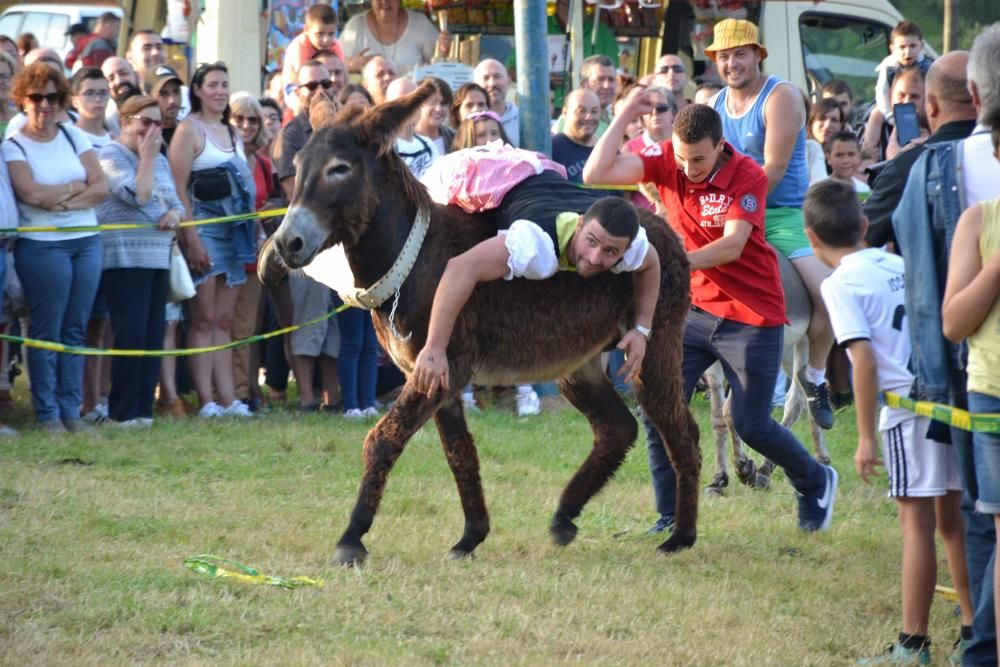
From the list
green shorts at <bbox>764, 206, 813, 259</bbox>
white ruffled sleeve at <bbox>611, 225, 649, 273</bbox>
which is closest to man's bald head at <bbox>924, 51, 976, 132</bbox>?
white ruffled sleeve at <bbox>611, 225, 649, 273</bbox>

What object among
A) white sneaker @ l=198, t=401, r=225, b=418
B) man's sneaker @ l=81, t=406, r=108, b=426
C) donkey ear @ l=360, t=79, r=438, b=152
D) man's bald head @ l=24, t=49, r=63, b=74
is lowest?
man's sneaker @ l=81, t=406, r=108, b=426

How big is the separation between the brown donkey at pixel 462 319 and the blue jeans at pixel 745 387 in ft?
0.96

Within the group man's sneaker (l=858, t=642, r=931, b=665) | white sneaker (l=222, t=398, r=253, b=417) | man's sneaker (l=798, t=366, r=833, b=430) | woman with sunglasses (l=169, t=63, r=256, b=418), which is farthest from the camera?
white sneaker (l=222, t=398, r=253, b=417)

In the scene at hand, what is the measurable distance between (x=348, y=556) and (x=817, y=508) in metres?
2.46

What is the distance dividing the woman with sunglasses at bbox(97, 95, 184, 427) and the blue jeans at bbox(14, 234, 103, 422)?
0.69 feet

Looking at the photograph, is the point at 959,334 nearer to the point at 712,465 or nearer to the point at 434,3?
the point at 712,465

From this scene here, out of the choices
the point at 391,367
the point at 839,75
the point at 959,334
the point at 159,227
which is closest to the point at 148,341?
the point at 159,227

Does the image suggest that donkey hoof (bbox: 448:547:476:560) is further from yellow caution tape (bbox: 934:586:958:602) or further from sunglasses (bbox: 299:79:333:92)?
sunglasses (bbox: 299:79:333:92)

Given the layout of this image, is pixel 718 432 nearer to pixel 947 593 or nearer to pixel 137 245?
pixel 947 593

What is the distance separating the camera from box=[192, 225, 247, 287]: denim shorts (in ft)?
33.6

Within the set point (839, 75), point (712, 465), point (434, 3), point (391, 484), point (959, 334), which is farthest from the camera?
point (839, 75)

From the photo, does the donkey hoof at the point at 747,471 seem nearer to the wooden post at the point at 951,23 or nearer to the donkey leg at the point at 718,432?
the donkey leg at the point at 718,432

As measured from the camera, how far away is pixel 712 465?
29.7ft

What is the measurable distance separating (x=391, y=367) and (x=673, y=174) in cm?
468
